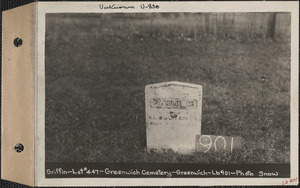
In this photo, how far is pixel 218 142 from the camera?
9.90 ft

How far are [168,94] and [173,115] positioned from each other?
0.69 ft

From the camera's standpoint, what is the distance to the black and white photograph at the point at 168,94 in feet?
9.87

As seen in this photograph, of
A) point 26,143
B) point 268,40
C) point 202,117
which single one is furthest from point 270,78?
point 26,143

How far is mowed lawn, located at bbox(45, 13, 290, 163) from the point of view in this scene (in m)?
3.01

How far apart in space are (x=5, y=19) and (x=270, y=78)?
2627 mm

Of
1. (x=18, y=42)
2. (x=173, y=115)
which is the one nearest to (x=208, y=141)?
(x=173, y=115)

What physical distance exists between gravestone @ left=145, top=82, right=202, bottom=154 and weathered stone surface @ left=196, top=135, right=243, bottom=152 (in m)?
0.06

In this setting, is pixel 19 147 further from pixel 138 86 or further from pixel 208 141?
pixel 208 141
